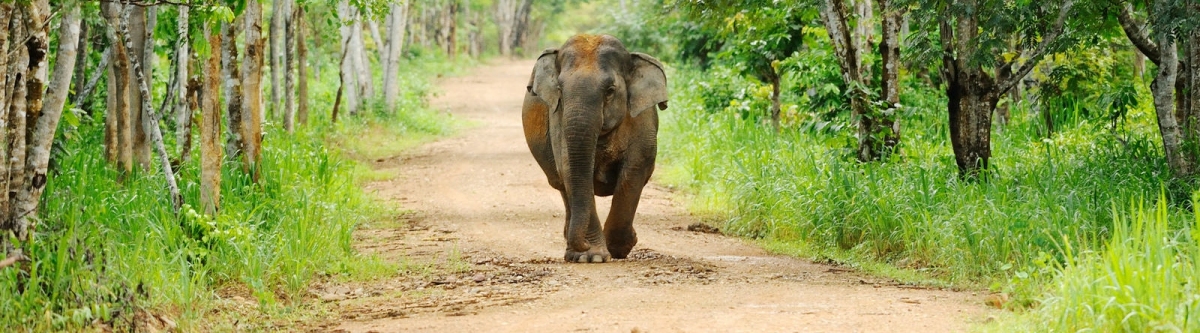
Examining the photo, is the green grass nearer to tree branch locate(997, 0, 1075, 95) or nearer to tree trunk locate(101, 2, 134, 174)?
tree trunk locate(101, 2, 134, 174)

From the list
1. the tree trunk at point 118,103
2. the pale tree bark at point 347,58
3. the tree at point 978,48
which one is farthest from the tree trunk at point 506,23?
the tree at point 978,48

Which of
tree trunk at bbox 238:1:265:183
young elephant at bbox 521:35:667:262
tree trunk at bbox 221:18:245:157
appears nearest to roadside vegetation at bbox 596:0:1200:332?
young elephant at bbox 521:35:667:262

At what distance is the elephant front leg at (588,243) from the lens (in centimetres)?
910

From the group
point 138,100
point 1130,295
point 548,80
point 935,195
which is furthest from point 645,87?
point 1130,295

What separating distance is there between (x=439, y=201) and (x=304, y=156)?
211 cm

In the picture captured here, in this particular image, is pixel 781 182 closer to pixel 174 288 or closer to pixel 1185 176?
pixel 1185 176

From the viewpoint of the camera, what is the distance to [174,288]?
21.6 ft

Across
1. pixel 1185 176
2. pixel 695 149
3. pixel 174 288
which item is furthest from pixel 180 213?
pixel 695 149

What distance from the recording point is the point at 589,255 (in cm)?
916

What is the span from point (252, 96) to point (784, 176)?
467 centimetres

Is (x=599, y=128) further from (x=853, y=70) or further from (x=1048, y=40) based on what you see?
(x=1048, y=40)

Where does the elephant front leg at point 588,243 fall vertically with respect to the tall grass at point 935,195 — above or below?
below

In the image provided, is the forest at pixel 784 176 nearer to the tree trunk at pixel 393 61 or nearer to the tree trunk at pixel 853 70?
the tree trunk at pixel 853 70

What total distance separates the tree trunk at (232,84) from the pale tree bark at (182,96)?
0.92 ft
